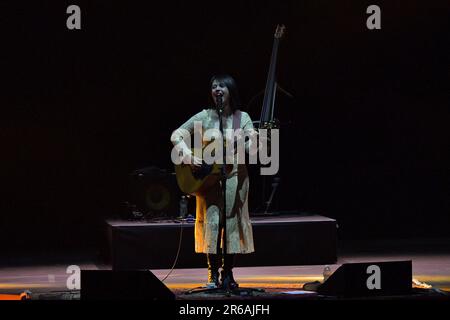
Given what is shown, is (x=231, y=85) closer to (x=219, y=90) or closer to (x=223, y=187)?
(x=219, y=90)

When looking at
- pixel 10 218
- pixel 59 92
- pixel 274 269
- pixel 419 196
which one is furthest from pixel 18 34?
pixel 419 196

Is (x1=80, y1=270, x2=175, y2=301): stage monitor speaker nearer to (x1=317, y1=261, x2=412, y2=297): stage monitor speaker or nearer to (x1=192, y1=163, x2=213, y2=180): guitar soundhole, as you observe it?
(x1=192, y1=163, x2=213, y2=180): guitar soundhole

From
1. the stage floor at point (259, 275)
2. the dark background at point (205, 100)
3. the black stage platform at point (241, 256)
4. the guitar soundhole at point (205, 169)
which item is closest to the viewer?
the guitar soundhole at point (205, 169)

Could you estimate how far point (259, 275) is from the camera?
683cm

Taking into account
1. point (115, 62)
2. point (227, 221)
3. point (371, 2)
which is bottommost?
point (227, 221)

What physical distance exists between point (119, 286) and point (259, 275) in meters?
2.14

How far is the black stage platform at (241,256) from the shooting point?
281 inches

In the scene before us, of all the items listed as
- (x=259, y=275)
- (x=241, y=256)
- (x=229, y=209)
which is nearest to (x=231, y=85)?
(x=229, y=209)

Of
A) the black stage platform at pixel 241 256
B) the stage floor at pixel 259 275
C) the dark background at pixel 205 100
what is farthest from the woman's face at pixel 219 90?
the dark background at pixel 205 100

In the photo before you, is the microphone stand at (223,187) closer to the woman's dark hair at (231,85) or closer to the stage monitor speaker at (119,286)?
the woman's dark hair at (231,85)

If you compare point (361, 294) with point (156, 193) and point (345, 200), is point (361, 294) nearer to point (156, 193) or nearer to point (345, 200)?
point (156, 193)

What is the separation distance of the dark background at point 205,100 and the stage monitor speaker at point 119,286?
3088 mm

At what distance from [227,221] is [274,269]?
1.62m

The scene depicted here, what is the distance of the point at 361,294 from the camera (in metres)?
5.12
